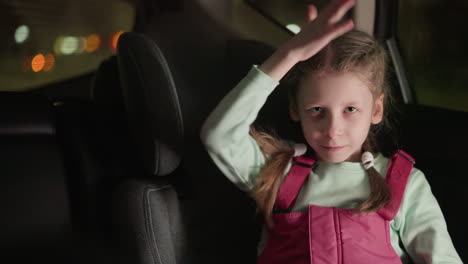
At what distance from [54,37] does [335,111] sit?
1.15 m

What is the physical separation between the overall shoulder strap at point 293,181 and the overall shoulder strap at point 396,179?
20cm

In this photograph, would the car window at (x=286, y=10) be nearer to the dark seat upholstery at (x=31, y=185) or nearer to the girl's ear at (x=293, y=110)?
the girl's ear at (x=293, y=110)

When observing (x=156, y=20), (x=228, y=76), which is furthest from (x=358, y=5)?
(x=156, y=20)

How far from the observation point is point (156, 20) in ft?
4.55

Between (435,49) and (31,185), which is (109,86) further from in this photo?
(435,49)

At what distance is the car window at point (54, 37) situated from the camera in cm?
163

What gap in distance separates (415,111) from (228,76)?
61 cm

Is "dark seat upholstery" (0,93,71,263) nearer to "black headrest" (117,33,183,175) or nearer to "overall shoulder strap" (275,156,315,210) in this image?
"black headrest" (117,33,183,175)

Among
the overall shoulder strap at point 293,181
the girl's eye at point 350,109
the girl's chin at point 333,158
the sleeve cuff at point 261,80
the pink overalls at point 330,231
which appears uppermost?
the sleeve cuff at point 261,80

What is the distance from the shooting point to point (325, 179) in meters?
1.20

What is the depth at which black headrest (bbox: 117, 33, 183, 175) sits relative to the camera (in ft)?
3.84

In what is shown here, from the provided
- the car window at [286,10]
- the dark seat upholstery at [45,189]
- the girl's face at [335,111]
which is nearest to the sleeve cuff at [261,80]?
the girl's face at [335,111]

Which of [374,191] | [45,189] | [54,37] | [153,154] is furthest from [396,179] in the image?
[54,37]

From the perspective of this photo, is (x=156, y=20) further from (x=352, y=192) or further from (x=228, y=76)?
(x=352, y=192)
